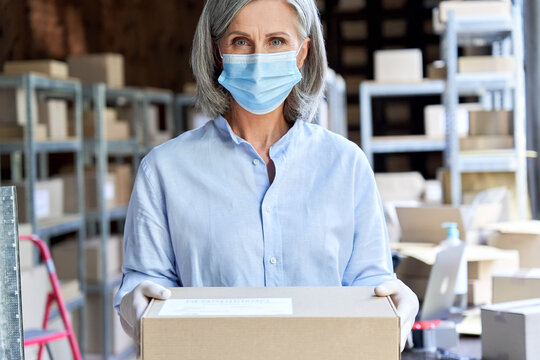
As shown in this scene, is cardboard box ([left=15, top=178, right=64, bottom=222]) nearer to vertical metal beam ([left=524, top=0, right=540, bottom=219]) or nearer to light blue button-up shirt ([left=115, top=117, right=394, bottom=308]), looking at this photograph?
vertical metal beam ([left=524, top=0, right=540, bottom=219])

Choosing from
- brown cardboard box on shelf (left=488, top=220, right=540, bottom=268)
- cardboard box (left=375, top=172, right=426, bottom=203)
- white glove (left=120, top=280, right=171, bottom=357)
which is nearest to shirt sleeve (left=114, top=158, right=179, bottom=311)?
Result: white glove (left=120, top=280, right=171, bottom=357)

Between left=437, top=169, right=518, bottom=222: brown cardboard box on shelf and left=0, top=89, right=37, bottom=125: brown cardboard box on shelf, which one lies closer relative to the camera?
left=437, top=169, right=518, bottom=222: brown cardboard box on shelf

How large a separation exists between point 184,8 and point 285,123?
7074mm

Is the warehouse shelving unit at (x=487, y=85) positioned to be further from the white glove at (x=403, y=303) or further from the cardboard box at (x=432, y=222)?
the white glove at (x=403, y=303)

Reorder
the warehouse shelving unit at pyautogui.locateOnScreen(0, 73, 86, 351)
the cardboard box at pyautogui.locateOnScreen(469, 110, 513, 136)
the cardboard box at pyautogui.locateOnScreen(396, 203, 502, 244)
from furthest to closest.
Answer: the warehouse shelving unit at pyautogui.locateOnScreen(0, 73, 86, 351)
the cardboard box at pyautogui.locateOnScreen(469, 110, 513, 136)
the cardboard box at pyautogui.locateOnScreen(396, 203, 502, 244)

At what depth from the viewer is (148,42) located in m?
7.85

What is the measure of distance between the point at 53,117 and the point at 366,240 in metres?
3.51

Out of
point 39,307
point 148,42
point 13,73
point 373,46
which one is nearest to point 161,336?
point 39,307

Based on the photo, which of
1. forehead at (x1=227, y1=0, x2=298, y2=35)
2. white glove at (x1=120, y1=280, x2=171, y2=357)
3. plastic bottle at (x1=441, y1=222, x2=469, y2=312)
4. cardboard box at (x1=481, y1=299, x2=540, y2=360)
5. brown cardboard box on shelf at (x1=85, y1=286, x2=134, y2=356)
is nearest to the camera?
white glove at (x1=120, y1=280, x2=171, y2=357)

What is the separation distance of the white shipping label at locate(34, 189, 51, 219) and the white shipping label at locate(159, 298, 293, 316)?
3.40 meters

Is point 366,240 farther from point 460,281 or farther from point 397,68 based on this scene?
point 397,68

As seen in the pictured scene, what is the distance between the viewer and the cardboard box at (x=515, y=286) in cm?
215

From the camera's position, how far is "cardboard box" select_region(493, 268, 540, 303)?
7.04 feet

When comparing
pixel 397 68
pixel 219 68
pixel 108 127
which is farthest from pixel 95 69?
pixel 219 68
